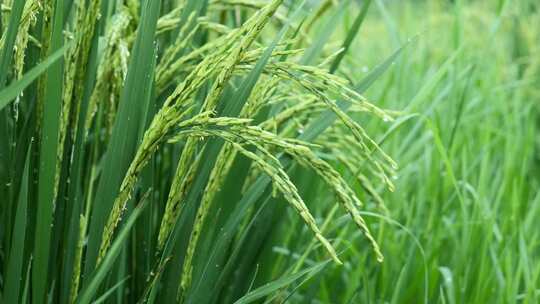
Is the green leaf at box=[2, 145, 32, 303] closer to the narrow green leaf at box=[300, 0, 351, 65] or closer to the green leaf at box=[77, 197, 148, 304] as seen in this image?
the green leaf at box=[77, 197, 148, 304]

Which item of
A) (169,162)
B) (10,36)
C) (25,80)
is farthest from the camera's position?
(169,162)

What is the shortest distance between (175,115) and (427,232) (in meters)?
1.19

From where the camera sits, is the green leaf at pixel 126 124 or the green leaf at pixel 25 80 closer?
the green leaf at pixel 25 80

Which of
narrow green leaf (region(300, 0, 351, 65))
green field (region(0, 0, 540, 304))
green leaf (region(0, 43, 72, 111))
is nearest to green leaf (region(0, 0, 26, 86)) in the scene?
green field (region(0, 0, 540, 304))

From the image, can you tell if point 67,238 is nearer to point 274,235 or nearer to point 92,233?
point 92,233

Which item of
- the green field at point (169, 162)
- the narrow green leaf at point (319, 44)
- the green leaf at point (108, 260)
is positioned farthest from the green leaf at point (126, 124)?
the narrow green leaf at point (319, 44)

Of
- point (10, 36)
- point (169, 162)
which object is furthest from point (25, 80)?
point (169, 162)

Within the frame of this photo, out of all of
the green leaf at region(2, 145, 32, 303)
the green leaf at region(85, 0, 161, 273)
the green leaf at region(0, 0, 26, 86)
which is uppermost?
the green leaf at region(0, 0, 26, 86)

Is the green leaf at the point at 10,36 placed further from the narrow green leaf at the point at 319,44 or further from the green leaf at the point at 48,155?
the narrow green leaf at the point at 319,44

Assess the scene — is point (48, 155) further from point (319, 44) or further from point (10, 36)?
point (319, 44)

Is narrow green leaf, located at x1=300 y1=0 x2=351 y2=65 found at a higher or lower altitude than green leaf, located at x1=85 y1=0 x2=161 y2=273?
higher

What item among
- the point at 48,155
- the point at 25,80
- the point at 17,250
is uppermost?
the point at 25,80

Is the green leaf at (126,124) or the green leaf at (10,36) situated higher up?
the green leaf at (10,36)

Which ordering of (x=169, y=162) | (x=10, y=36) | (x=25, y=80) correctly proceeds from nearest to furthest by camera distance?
(x=25, y=80), (x=10, y=36), (x=169, y=162)
